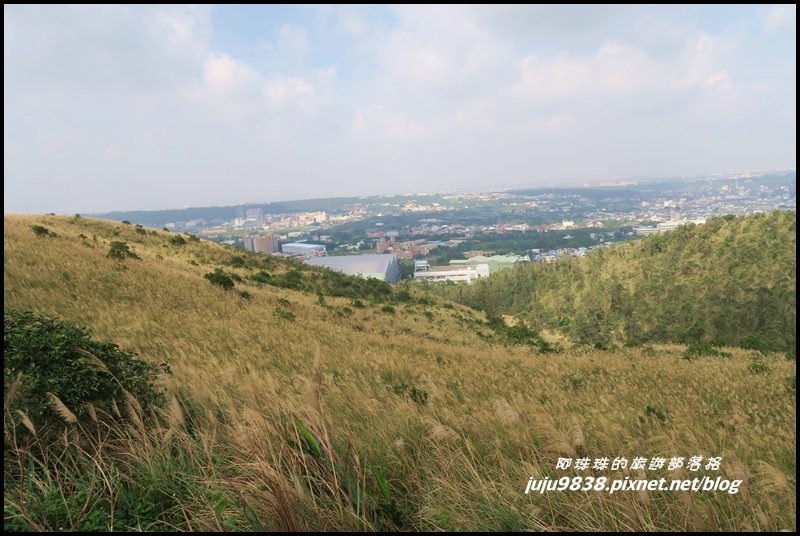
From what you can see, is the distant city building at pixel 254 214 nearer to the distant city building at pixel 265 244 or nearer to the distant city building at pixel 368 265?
the distant city building at pixel 265 244

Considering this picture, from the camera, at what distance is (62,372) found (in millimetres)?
2945

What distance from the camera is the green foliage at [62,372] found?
269 cm

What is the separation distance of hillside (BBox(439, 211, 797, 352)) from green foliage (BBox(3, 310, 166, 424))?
35708 mm

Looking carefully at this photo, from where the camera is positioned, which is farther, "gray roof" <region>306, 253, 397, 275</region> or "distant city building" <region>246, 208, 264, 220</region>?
"distant city building" <region>246, 208, 264, 220</region>

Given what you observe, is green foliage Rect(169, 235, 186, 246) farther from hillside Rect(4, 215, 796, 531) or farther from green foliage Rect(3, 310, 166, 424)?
green foliage Rect(3, 310, 166, 424)

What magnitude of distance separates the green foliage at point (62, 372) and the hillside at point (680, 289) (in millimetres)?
35708

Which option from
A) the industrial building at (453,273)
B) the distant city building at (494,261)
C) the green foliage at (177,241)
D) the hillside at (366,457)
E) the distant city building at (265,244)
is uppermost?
the green foliage at (177,241)

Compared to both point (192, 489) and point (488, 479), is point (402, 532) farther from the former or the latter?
point (192, 489)

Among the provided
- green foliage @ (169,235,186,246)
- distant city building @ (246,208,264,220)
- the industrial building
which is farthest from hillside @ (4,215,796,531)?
distant city building @ (246,208,264,220)

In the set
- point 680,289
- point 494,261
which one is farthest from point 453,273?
point 680,289

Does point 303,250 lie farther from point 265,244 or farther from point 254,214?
point 254,214

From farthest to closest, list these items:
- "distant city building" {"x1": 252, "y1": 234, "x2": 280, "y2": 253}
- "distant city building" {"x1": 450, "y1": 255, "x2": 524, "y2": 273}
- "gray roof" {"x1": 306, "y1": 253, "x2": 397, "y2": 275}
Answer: "distant city building" {"x1": 450, "y1": 255, "x2": 524, "y2": 273}, "distant city building" {"x1": 252, "y1": 234, "x2": 280, "y2": 253}, "gray roof" {"x1": 306, "y1": 253, "x2": 397, "y2": 275}

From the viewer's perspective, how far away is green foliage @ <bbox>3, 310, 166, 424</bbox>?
269 centimetres

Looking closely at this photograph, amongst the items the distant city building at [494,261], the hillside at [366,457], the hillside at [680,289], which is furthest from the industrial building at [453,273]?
the hillside at [366,457]
